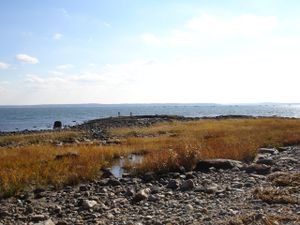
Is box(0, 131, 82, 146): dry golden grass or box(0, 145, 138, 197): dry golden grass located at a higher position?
box(0, 145, 138, 197): dry golden grass

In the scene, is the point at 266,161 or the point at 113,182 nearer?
the point at 113,182

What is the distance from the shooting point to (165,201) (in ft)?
37.2

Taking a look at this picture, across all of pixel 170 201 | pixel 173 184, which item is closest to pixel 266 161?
pixel 173 184

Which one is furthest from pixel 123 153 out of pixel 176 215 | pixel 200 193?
pixel 176 215

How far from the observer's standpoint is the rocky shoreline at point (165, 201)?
30.8 ft

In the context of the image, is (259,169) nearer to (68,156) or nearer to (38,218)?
(38,218)

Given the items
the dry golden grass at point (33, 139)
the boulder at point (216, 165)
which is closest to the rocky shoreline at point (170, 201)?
the boulder at point (216, 165)

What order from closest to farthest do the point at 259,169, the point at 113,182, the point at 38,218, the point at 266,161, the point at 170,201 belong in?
the point at 38,218, the point at 170,201, the point at 113,182, the point at 259,169, the point at 266,161

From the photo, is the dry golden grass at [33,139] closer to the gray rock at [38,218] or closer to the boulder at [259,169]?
the boulder at [259,169]

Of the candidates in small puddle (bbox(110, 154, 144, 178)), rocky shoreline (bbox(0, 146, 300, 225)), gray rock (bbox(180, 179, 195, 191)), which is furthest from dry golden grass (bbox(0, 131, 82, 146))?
gray rock (bbox(180, 179, 195, 191))

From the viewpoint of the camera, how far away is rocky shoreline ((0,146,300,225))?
30.8ft

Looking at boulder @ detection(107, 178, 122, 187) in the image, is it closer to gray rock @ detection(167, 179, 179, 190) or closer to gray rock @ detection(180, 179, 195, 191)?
gray rock @ detection(167, 179, 179, 190)

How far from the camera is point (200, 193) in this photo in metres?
12.1

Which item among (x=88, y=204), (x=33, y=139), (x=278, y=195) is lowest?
(x=33, y=139)
